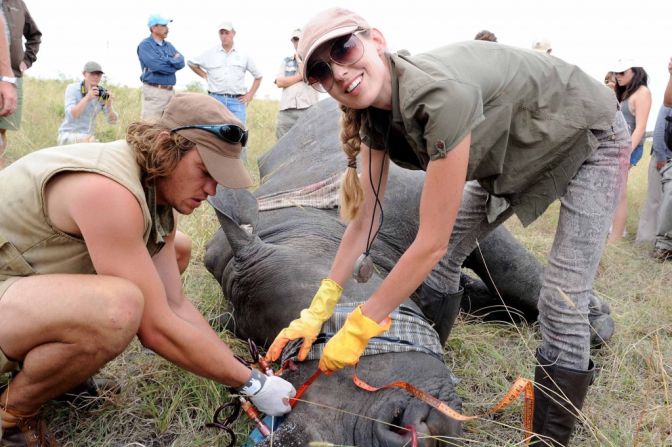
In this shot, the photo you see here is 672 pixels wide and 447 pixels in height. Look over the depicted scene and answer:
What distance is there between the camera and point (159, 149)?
2.85 metres

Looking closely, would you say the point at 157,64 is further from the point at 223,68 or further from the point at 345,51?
the point at 345,51

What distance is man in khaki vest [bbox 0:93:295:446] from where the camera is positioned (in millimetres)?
2748

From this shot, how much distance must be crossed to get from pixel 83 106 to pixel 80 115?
17 cm

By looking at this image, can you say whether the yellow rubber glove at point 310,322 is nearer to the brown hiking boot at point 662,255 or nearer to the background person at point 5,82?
the background person at point 5,82

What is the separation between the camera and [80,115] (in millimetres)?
8867

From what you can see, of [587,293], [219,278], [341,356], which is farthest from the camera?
[219,278]

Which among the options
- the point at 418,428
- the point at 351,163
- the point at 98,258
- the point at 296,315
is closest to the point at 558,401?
the point at 418,428

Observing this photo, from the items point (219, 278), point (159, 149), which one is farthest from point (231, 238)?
point (159, 149)

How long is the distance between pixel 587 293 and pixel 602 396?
0.92 meters

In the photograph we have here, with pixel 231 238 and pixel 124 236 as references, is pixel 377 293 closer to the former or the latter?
Result: pixel 124 236

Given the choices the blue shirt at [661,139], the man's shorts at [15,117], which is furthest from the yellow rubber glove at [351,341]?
the blue shirt at [661,139]

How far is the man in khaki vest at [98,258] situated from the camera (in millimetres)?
2748

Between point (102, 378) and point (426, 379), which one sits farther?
point (102, 378)

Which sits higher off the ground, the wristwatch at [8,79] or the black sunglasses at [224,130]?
the black sunglasses at [224,130]
